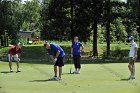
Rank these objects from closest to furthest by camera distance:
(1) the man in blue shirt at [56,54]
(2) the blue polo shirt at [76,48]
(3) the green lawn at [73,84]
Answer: (3) the green lawn at [73,84] < (1) the man in blue shirt at [56,54] < (2) the blue polo shirt at [76,48]

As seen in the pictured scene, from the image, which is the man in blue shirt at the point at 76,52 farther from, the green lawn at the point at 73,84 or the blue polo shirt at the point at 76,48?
the green lawn at the point at 73,84

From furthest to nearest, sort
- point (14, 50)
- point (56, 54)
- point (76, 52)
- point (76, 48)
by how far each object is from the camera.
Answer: point (14, 50) → point (76, 52) → point (76, 48) → point (56, 54)

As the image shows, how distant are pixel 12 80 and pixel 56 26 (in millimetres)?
32577

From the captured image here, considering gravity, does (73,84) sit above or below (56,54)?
below

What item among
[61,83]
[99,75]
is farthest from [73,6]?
[61,83]

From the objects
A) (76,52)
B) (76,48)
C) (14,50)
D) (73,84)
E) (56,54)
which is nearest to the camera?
(73,84)

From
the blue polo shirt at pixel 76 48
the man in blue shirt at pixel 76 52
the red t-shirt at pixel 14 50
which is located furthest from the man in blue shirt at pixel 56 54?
the red t-shirt at pixel 14 50

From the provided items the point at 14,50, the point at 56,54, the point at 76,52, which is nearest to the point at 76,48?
the point at 76,52

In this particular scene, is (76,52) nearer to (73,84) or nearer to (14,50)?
(14,50)

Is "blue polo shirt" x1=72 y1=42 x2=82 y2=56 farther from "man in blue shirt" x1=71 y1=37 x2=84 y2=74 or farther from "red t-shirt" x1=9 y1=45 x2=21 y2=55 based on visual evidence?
"red t-shirt" x1=9 y1=45 x2=21 y2=55

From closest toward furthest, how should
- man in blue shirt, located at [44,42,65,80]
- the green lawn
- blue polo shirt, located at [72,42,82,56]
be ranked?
the green lawn
man in blue shirt, located at [44,42,65,80]
blue polo shirt, located at [72,42,82,56]

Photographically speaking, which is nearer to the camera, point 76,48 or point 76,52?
point 76,48

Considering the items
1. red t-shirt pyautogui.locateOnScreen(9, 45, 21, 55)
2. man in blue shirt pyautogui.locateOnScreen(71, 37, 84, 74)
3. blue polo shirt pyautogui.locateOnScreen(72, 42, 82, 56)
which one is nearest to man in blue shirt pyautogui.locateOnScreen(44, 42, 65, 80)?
man in blue shirt pyautogui.locateOnScreen(71, 37, 84, 74)

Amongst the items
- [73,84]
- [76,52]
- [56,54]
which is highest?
[56,54]
